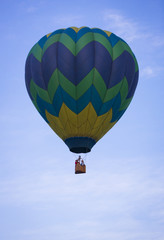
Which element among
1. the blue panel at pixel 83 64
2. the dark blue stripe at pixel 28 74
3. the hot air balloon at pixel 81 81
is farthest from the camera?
the dark blue stripe at pixel 28 74

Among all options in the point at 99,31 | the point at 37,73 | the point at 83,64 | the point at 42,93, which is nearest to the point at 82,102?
the point at 83,64

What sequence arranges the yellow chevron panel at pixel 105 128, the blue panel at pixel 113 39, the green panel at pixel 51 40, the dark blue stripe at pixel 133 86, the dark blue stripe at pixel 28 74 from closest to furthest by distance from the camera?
the green panel at pixel 51 40
the blue panel at pixel 113 39
the yellow chevron panel at pixel 105 128
the dark blue stripe at pixel 28 74
the dark blue stripe at pixel 133 86

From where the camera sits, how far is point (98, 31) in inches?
1639

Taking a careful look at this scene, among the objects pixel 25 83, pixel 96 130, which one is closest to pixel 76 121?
pixel 96 130

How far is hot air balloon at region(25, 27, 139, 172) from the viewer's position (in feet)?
132

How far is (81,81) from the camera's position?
132ft

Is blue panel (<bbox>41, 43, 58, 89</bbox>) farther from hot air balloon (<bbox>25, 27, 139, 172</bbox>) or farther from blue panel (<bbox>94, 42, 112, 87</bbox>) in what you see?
blue panel (<bbox>94, 42, 112, 87</bbox>)

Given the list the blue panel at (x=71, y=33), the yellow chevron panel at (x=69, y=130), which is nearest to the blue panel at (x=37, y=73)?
the blue panel at (x=71, y=33)

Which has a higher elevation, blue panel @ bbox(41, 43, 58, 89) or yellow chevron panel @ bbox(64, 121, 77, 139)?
blue panel @ bbox(41, 43, 58, 89)

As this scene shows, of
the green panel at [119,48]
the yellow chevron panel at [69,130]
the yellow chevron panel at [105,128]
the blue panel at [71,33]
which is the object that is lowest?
the yellow chevron panel at [69,130]

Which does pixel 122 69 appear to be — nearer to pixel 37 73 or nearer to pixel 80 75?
pixel 80 75

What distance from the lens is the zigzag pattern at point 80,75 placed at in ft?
132

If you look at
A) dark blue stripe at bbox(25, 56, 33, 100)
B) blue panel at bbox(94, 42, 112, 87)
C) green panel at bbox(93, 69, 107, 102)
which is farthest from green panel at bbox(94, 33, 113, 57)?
dark blue stripe at bbox(25, 56, 33, 100)

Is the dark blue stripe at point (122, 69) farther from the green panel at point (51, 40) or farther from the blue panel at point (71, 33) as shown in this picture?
the green panel at point (51, 40)
